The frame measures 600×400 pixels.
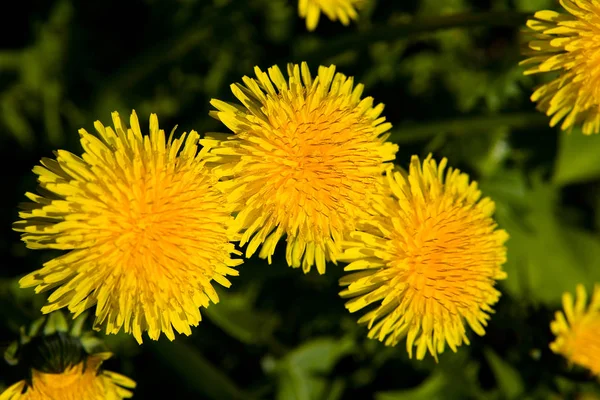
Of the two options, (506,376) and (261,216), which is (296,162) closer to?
(261,216)

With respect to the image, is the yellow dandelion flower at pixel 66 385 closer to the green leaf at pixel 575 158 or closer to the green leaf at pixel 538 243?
the green leaf at pixel 538 243

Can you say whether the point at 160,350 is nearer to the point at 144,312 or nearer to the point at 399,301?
the point at 144,312

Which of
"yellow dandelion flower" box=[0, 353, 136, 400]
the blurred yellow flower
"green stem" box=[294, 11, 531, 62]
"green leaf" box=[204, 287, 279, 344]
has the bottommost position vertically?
"yellow dandelion flower" box=[0, 353, 136, 400]

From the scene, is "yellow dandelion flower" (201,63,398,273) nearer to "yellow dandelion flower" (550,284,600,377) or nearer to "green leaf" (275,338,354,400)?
"green leaf" (275,338,354,400)

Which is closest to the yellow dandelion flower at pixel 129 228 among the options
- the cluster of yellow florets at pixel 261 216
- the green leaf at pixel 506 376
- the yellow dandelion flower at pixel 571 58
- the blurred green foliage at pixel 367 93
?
the cluster of yellow florets at pixel 261 216

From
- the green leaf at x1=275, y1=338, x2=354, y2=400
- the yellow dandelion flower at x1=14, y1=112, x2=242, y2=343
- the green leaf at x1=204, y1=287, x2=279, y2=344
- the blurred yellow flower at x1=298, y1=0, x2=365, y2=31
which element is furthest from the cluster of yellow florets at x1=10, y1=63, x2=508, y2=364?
the green leaf at x1=275, y1=338, x2=354, y2=400

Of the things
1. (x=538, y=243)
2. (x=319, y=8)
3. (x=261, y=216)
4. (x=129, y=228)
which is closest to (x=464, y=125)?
(x=319, y=8)

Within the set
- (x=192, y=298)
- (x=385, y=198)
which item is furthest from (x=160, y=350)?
(x=385, y=198)
